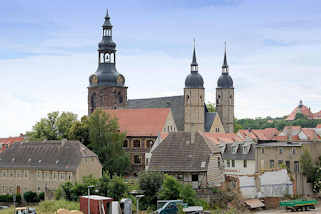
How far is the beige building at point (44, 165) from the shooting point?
222 ft

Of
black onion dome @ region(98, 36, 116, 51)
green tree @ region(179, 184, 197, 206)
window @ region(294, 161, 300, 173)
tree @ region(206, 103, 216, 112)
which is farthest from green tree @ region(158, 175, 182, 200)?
tree @ region(206, 103, 216, 112)

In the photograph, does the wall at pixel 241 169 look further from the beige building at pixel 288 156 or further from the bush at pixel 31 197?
the bush at pixel 31 197

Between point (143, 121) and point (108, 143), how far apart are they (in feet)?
35.7

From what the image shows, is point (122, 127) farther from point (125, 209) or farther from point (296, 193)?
point (125, 209)

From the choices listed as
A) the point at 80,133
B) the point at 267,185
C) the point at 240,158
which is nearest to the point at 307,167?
the point at 267,185

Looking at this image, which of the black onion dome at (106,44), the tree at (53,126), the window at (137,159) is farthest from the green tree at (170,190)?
the black onion dome at (106,44)

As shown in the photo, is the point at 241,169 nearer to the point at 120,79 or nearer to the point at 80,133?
the point at 80,133

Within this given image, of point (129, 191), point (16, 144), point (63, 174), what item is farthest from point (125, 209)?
point (16, 144)

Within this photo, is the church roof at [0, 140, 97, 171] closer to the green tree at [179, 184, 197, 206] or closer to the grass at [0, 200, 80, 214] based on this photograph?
the grass at [0, 200, 80, 214]

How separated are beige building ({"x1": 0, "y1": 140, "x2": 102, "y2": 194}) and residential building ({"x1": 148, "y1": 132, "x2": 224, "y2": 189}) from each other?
39.5 feet

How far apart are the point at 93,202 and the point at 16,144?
1355 inches

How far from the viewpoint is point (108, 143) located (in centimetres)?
7656

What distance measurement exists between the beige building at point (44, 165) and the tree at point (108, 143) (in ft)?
18.7

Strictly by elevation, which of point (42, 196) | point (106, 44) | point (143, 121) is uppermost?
point (106, 44)
